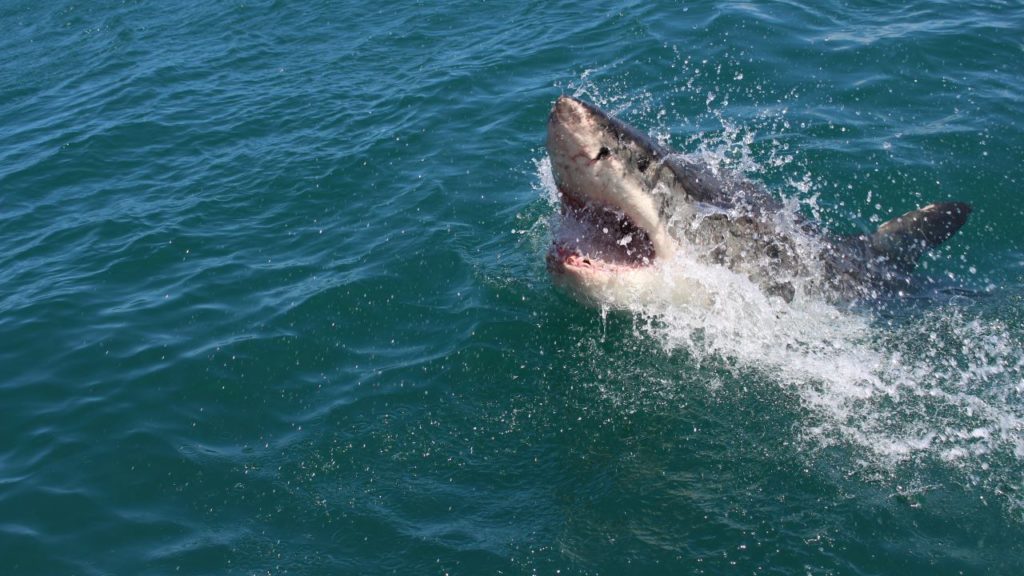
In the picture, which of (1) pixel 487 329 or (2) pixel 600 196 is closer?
(2) pixel 600 196

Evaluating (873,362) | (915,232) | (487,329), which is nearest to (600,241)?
(487,329)

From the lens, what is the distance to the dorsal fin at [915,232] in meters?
8.36

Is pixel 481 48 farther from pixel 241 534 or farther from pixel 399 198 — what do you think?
pixel 241 534

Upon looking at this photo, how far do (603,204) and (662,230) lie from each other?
1.66ft

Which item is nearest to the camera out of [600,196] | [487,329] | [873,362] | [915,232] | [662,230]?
[600,196]

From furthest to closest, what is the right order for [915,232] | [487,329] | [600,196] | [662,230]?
[487,329] → [915,232] → [662,230] → [600,196]

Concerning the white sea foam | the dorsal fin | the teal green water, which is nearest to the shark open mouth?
the white sea foam

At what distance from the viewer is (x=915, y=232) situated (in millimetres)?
8398

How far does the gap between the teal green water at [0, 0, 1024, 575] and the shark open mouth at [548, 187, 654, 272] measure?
85 cm

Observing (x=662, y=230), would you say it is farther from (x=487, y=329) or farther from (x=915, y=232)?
(x=915, y=232)

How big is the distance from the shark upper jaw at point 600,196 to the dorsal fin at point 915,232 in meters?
2.43

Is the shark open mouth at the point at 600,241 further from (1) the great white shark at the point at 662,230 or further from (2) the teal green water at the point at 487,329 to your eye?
(2) the teal green water at the point at 487,329

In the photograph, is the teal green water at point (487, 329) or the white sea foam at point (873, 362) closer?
the teal green water at point (487, 329)

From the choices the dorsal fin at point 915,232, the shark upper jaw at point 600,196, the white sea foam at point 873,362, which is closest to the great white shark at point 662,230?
the shark upper jaw at point 600,196
